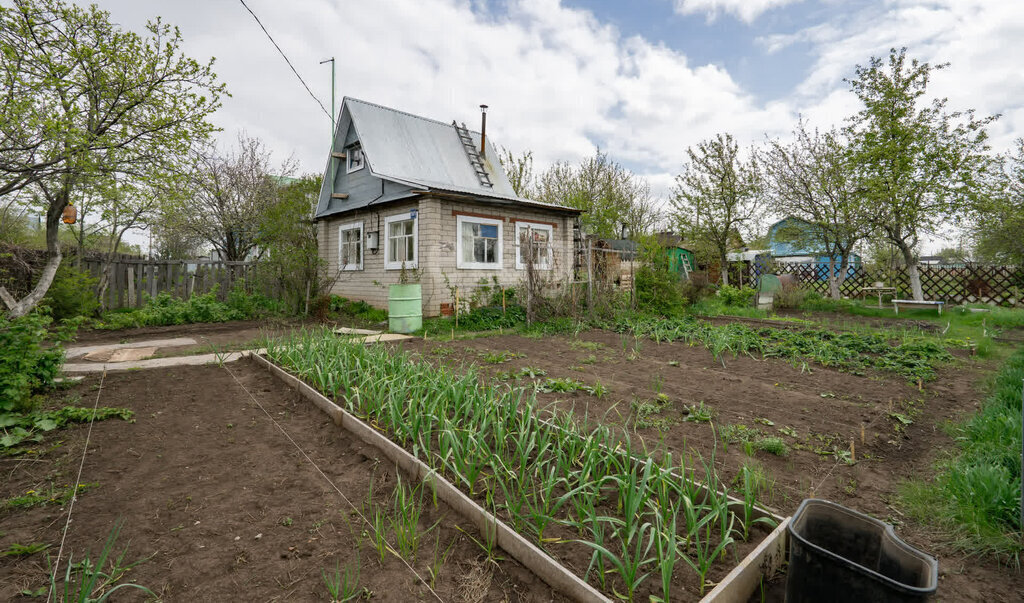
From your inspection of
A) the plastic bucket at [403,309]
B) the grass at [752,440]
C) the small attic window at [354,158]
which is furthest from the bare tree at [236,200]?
the grass at [752,440]

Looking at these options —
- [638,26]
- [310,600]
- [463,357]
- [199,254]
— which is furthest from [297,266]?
[199,254]

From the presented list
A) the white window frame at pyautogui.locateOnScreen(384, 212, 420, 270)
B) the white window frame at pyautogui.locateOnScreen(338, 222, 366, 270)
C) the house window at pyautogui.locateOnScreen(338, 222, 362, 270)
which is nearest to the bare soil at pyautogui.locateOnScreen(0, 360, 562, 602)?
the white window frame at pyautogui.locateOnScreen(384, 212, 420, 270)

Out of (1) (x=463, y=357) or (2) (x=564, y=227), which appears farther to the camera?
(2) (x=564, y=227)

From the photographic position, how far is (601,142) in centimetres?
2259

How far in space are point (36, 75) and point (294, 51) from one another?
605cm

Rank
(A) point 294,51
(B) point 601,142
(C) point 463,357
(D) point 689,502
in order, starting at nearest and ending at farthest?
1. (D) point 689,502
2. (C) point 463,357
3. (A) point 294,51
4. (B) point 601,142

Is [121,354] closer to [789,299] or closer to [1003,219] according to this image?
[789,299]

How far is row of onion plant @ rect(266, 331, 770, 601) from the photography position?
168cm

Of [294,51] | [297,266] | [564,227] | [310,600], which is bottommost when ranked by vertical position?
[310,600]

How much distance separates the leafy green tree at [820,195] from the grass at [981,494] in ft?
39.5

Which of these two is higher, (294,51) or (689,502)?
(294,51)

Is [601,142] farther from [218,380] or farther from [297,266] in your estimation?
[218,380]

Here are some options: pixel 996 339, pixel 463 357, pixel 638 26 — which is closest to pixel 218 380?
pixel 463 357

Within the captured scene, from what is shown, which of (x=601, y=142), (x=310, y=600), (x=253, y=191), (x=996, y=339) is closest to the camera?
(x=310, y=600)
